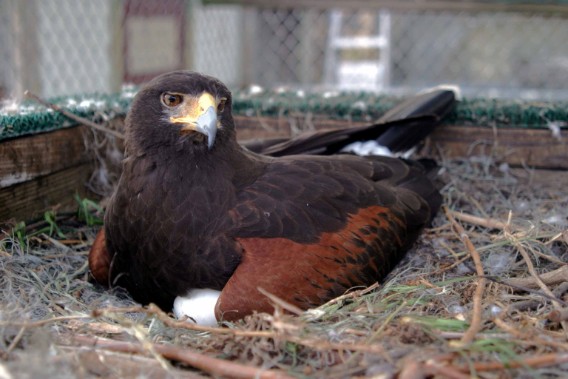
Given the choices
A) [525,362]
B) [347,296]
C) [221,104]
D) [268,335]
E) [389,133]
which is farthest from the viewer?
[389,133]

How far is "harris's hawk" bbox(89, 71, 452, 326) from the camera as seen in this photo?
283 centimetres

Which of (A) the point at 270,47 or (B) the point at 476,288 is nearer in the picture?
(B) the point at 476,288

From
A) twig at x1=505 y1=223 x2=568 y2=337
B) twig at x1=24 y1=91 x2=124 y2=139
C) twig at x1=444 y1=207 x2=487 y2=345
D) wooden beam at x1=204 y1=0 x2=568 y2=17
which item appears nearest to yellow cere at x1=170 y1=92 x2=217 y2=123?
twig at x1=24 y1=91 x2=124 y2=139

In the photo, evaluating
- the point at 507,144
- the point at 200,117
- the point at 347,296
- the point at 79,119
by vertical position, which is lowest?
the point at 347,296

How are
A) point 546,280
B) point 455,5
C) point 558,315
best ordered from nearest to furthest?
point 558,315, point 546,280, point 455,5

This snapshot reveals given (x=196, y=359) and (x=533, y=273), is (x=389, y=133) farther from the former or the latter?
(x=196, y=359)

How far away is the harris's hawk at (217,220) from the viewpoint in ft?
9.29

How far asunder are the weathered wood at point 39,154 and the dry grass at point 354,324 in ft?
1.00

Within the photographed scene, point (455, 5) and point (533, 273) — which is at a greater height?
point (455, 5)

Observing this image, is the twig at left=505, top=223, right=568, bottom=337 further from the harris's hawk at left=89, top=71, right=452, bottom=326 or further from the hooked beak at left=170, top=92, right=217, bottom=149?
the hooked beak at left=170, top=92, right=217, bottom=149

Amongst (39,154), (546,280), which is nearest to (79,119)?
(39,154)

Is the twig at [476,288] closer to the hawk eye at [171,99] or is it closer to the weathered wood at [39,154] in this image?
the hawk eye at [171,99]

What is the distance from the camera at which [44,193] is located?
3719mm

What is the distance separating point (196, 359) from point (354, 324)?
655 millimetres
